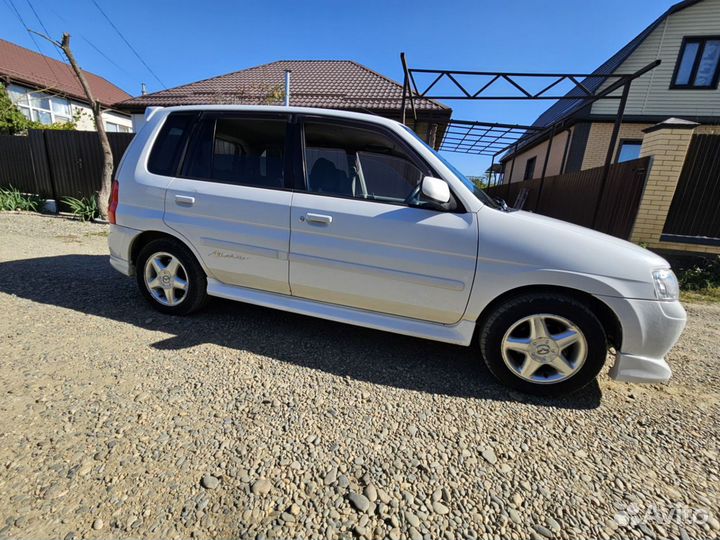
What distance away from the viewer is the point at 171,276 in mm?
3051

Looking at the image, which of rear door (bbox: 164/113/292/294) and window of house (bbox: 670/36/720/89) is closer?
rear door (bbox: 164/113/292/294)

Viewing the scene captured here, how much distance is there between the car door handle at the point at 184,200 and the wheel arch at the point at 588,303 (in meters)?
2.50

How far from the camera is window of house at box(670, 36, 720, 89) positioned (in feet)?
37.8

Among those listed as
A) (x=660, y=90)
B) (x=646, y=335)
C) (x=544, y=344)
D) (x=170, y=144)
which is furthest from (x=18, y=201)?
(x=660, y=90)

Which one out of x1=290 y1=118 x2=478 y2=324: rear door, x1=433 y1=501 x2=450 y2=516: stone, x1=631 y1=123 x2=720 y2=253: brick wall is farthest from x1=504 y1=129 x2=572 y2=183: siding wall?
x1=433 y1=501 x2=450 y2=516: stone

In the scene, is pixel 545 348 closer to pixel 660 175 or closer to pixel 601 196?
pixel 660 175

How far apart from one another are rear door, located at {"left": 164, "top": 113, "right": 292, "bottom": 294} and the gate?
6726mm

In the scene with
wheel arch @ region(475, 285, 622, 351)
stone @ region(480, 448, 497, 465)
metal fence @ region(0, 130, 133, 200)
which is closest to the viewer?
stone @ region(480, 448, 497, 465)

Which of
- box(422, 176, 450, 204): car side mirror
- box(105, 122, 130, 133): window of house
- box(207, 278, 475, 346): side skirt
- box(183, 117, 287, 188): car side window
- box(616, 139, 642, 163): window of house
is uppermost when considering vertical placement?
box(105, 122, 130, 133): window of house

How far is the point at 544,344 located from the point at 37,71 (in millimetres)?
30706

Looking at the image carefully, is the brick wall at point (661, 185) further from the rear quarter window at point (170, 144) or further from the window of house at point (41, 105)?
the window of house at point (41, 105)

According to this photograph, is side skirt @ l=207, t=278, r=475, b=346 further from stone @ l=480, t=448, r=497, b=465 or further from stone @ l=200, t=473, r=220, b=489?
stone @ l=200, t=473, r=220, b=489

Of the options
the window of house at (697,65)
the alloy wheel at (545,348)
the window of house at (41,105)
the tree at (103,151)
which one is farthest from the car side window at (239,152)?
the window of house at (41,105)

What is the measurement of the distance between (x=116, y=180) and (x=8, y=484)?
8.40 feet
